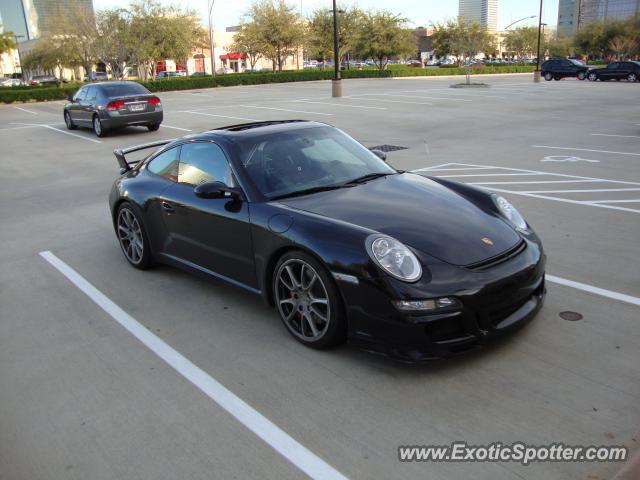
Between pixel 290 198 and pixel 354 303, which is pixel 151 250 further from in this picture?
pixel 354 303

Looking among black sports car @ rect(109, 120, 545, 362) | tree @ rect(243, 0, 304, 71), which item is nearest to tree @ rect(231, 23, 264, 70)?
tree @ rect(243, 0, 304, 71)

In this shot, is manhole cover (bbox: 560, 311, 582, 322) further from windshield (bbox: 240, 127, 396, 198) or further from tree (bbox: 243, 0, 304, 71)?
tree (bbox: 243, 0, 304, 71)

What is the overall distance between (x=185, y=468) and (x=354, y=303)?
1338mm

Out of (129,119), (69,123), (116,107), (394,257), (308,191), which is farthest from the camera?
(69,123)

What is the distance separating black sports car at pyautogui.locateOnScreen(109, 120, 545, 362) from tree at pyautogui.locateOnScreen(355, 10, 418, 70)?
55.7 m

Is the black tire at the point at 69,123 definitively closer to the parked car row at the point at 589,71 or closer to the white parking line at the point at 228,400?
the white parking line at the point at 228,400

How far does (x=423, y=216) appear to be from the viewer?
4.02 metres

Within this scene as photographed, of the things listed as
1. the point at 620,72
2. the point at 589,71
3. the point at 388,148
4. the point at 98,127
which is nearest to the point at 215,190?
the point at 388,148

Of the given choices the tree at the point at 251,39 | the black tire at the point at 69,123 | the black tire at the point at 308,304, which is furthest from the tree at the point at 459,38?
the black tire at the point at 308,304

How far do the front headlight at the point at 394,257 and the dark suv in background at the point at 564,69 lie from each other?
44246 mm

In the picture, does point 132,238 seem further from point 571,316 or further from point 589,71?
point 589,71

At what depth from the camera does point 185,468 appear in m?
2.89

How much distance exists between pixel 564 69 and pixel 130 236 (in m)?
44.0

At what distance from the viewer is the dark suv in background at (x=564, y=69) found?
42.2 metres
